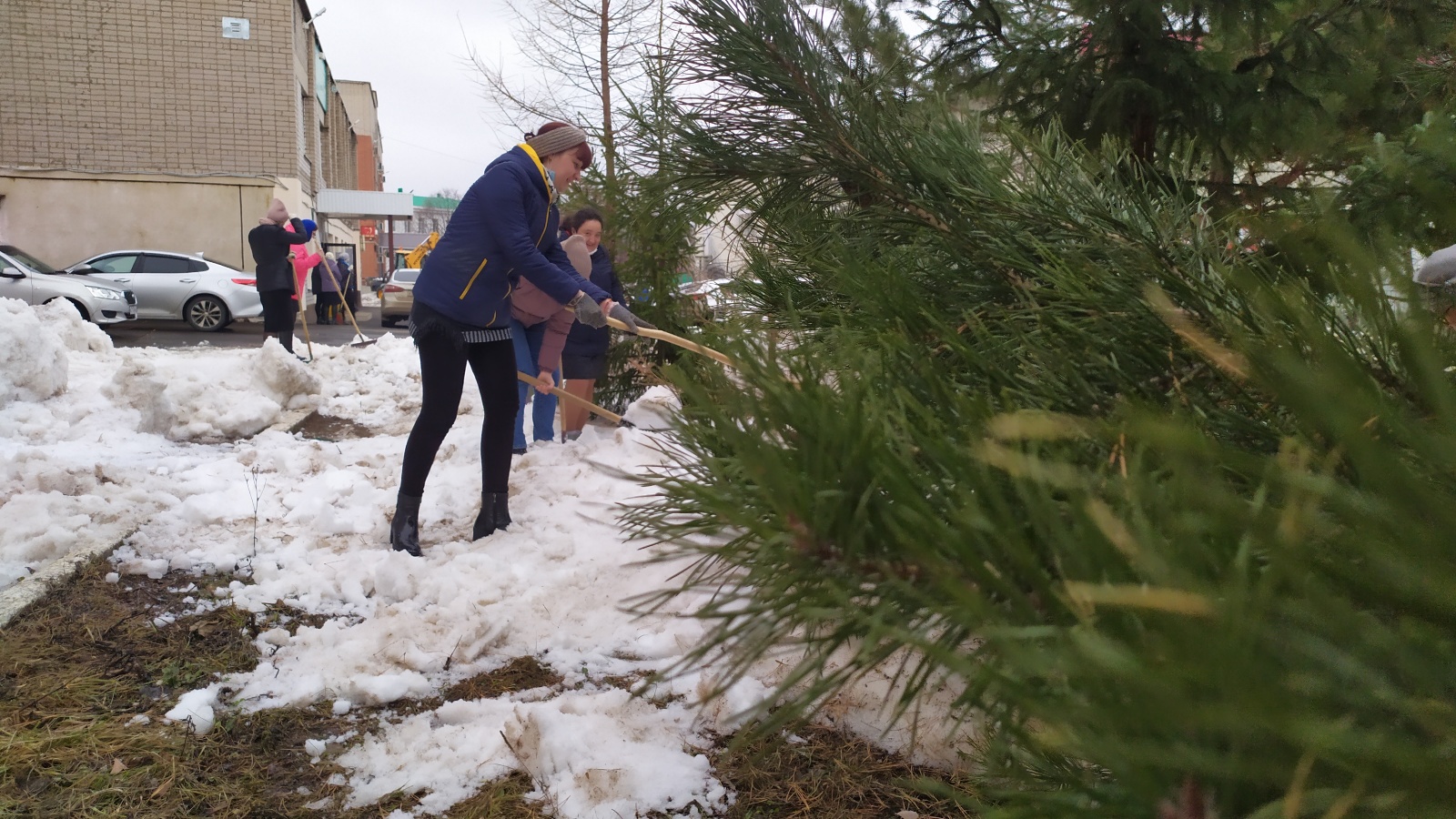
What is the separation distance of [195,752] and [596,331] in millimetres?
4250

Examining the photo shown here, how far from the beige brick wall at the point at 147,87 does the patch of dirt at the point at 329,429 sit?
22.9 m

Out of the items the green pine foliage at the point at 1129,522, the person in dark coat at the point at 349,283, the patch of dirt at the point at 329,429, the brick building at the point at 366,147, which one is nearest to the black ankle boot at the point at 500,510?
the patch of dirt at the point at 329,429

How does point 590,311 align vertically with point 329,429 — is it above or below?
above

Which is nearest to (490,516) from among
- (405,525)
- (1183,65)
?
(405,525)

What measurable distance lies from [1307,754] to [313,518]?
15.0 ft

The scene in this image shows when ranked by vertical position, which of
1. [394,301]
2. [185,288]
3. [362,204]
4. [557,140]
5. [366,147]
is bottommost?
[394,301]

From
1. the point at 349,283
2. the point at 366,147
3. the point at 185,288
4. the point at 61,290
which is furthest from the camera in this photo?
the point at 366,147

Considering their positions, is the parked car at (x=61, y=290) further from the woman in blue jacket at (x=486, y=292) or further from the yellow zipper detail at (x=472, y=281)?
the yellow zipper detail at (x=472, y=281)

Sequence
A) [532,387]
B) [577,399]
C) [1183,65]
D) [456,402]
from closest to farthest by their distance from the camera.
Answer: [1183,65] < [577,399] < [456,402] < [532,387]

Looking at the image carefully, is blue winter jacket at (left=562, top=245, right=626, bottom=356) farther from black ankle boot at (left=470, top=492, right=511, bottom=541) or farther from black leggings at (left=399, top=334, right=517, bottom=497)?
black ankle boot at (left=470, top=492, right=511, bottom=541)

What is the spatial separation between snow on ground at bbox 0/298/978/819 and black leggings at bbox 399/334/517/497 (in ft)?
1.11

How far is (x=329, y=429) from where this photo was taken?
7.22m

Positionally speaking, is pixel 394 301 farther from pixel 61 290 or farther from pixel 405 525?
pixel 405 525

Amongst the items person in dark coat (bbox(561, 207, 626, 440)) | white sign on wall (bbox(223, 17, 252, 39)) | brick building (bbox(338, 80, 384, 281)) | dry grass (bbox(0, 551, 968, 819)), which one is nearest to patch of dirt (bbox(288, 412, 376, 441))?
person in dark coat (bbox(561, 207, 626, 440))
